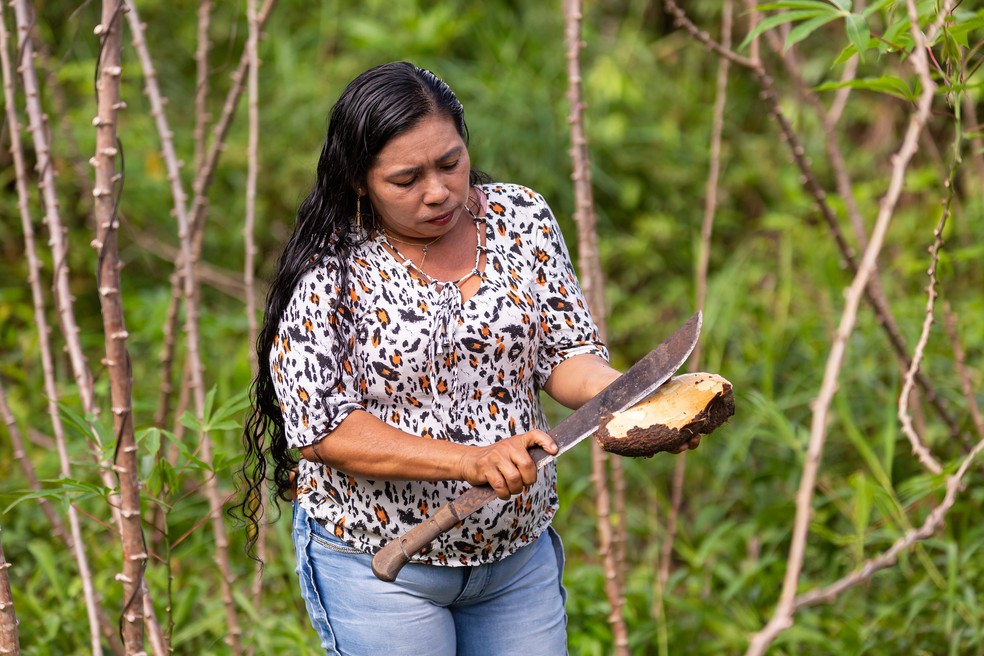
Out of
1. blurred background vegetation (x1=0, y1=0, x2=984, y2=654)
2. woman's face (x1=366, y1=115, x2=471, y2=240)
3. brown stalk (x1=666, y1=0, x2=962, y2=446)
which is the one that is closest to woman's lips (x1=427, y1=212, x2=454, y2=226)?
woman's face (x1=366, y1=115, x2=471, y2=240)

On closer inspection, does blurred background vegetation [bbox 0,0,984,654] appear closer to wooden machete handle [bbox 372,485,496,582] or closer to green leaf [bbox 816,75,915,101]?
green leaf [bbox 816,75,915,101]

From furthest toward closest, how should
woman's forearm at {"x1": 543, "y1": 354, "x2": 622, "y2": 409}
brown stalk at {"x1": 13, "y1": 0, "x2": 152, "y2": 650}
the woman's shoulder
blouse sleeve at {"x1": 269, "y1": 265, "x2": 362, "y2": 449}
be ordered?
1. brown stalk at {"x1": 13, "y1": 0, "x2": 152, "y2": 650}
2. the woman's shoulder
3. woman's forearm at {"x1": 543, "y1": 354, "x2": 622, "y2": 409}
4. blouse sleeve at {"x1": 269, "y1": 265, "x2": 362, "y2": 449}

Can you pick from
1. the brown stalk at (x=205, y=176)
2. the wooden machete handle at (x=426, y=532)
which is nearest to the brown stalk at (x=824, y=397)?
the wooden machete handle at (x=426, y=532)

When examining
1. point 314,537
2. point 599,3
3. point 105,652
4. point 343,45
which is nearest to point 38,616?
point 105,652

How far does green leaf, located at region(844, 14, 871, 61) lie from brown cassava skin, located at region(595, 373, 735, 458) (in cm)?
53

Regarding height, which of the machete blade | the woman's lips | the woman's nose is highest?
the woman's nose

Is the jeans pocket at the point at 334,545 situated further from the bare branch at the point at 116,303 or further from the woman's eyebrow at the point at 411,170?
the woman's eyebrow at the point at 411,170

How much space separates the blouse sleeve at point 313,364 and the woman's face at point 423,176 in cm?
14

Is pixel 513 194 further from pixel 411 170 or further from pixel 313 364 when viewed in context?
pixel 313 364

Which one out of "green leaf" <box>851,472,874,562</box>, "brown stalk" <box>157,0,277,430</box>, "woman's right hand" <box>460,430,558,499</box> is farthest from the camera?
"green leaf" <box>851,472,874,562</box>

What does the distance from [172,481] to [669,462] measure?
6.61 feet

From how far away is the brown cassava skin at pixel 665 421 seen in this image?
4.92ft

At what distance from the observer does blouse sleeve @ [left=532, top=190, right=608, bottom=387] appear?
5.76ft

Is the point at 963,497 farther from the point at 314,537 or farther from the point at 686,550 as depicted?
the point at 314,537
